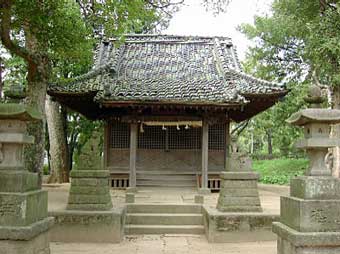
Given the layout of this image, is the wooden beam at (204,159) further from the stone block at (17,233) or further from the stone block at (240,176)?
the stone block at (17,233)

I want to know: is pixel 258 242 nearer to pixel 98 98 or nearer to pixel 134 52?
pixel 98 98

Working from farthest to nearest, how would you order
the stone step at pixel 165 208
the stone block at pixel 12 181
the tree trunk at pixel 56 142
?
the tree trunk at pixel 56 142 → the stone step at pixel 165 208 → the stone block at pixel 12 181

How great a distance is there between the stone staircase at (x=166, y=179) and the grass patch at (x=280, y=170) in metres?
10.8

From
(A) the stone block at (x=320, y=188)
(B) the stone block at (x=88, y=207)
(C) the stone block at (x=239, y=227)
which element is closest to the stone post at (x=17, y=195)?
(B) the stone block at (x=88, y=207)

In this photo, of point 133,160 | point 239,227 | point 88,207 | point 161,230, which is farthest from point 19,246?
point 133,160

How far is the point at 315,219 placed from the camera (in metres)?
5.51

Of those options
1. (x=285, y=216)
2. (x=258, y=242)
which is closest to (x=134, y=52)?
(x=258, y=242)

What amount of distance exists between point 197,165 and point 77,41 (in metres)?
7.34

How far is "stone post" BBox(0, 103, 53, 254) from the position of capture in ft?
17.4

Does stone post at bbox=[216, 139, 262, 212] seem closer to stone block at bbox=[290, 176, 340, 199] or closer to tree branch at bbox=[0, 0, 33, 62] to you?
stone block at bbox=[290, 176, 340, 199]

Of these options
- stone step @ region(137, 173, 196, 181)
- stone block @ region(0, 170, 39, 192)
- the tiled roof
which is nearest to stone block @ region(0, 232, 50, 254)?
stone block @ region(0, 170, 39, 192)

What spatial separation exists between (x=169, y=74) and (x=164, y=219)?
6.60m

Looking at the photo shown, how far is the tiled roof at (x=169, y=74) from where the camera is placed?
1313 cm

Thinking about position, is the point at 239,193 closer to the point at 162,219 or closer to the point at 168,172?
the point at 162,219
